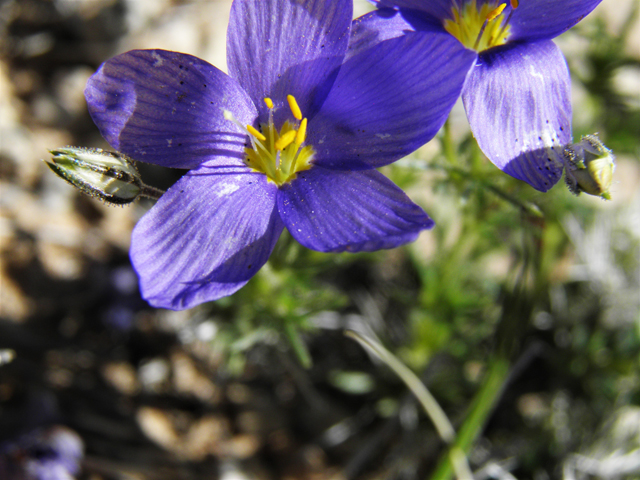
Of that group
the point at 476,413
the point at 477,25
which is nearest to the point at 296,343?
the point at 476,413

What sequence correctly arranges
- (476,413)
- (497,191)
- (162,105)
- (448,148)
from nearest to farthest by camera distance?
(162,105)
(497,191)
(448,148)
(476,413)

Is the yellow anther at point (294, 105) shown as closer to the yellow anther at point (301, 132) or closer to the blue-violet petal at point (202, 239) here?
the yellow anther at point (301, 132)

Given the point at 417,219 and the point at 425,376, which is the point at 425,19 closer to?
the point at 417,219

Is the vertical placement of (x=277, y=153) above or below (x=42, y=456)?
above

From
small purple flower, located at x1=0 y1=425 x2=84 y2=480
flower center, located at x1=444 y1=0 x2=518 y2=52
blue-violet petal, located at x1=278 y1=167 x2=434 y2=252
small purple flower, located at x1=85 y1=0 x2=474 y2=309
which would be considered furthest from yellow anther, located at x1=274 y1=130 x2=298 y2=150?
small purple flower, located at x1=0 y1=425 x2=84 y2=480

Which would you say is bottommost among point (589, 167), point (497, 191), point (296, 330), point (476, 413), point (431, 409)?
point (431, 409)

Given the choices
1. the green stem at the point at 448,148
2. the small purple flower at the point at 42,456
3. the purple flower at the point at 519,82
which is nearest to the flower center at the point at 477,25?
→ the purple flower at the point at 519,82

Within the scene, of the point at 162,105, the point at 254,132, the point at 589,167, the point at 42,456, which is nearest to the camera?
the point at 589,167

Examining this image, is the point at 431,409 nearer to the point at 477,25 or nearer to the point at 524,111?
the point at 524,111

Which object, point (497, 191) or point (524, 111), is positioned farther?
point (497, 191)
